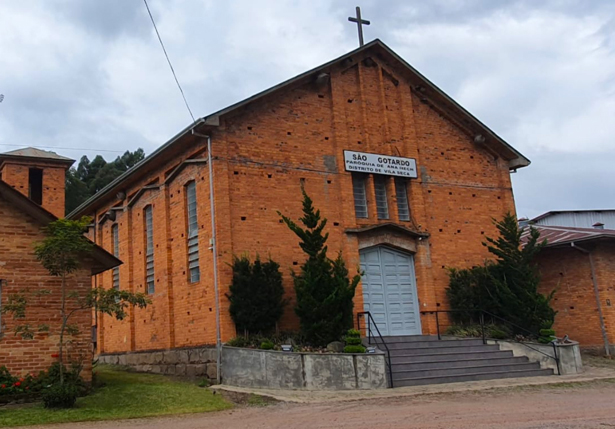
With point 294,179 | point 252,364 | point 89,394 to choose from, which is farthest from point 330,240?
point 89,394

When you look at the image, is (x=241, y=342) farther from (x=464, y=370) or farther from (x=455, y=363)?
(x=464, y=370)

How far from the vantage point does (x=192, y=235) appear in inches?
706

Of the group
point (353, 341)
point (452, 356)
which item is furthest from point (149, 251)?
point (452, 356)

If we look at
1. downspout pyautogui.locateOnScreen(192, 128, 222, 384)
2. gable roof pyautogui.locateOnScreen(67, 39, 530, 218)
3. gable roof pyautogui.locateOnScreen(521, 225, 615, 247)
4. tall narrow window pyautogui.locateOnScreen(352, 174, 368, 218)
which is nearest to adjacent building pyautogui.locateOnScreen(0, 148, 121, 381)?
downspout pyautogui.locateOnScreen(192, 128, 222, 384)

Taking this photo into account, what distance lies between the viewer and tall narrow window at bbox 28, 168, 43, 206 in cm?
2395

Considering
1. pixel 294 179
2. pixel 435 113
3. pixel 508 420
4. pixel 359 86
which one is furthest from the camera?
pixel 435 113

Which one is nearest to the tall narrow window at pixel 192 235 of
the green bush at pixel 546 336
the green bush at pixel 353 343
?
the green bush at pixel 353 343

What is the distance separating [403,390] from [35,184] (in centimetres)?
1690

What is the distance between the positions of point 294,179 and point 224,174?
210 centimetres

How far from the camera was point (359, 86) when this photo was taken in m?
20.0

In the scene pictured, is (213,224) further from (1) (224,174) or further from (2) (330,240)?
(2) (330,240)

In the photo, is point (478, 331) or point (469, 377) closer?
→ point (469, 377)

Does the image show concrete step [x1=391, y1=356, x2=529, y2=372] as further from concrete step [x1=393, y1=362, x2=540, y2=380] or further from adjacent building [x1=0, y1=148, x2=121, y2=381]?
adjacent building [x1=0, y1=148, x2=121, y2=381]

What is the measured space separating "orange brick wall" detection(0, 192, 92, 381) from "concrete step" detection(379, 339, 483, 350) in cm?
750
